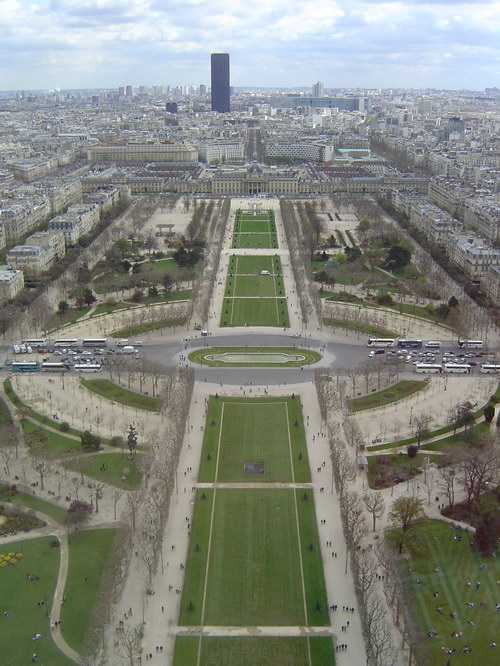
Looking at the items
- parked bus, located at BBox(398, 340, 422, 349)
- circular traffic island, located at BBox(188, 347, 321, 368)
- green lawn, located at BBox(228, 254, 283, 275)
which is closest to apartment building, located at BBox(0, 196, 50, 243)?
green lawn, located at BBox(228, 254, 283, 275)

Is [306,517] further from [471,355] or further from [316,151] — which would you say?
[316,151]

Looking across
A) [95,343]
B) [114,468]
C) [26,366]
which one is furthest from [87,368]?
[114,468]

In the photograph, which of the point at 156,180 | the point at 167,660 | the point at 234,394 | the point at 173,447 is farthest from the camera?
the point at 156,180

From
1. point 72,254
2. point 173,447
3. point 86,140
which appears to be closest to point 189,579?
point 173,447

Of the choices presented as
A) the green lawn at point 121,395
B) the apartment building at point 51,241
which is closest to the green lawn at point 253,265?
the apartment building at point 51,241

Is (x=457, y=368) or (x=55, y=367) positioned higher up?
(x=457, y=368)

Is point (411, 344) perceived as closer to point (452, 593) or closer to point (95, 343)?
point (95, 343)

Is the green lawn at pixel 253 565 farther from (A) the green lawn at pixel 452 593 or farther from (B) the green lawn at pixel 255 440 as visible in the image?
(A) the green lawn at pixel 452 593
